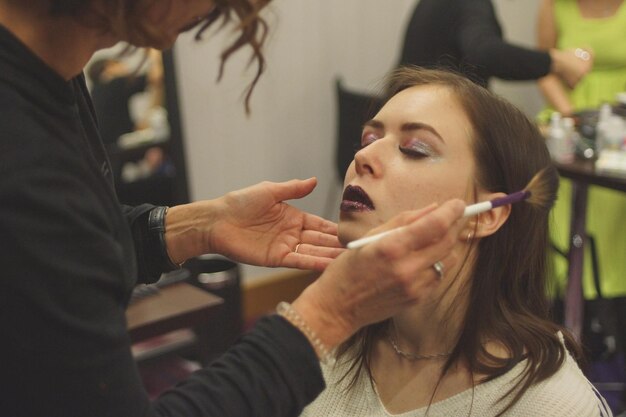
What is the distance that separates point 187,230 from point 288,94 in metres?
1.96

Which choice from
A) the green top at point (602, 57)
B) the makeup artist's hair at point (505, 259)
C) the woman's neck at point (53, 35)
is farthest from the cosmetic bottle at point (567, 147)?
the woman's neck at point (53, 35)

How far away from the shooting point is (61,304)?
639 mm

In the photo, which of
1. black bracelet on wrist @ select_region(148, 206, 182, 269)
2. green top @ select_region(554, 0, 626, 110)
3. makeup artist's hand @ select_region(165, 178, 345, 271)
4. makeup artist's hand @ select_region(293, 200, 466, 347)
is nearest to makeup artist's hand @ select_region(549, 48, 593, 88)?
green top @ select_region(554, 0, 626, 110)

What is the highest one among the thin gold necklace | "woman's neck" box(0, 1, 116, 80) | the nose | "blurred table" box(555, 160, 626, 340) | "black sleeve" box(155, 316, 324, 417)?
"woman's neck" box(0, 1, 116, 80)

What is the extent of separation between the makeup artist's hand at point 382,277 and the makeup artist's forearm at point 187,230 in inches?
14.2

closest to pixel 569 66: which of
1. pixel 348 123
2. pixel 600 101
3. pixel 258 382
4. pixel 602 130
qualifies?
pixel 602 130

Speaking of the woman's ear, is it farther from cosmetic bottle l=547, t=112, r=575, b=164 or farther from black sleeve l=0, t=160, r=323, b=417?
cosmetic bottle l=547, t=112, r=575, b=164

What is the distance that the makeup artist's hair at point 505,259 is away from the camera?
43.9 inches

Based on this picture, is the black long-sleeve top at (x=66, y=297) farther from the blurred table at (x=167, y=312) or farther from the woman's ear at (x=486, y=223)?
the blurred table at (x=167, y=312)

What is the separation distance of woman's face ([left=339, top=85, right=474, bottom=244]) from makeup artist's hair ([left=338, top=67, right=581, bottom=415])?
3cm

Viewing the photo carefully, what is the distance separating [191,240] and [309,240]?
0.19 meters

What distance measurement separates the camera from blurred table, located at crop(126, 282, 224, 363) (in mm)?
1766

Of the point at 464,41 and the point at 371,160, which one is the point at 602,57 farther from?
the point at 371,160

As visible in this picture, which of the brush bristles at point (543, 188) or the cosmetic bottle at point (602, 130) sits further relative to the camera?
the cosmetic bottle at point (602, 130)
